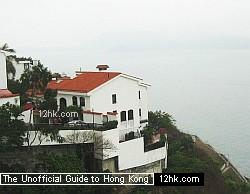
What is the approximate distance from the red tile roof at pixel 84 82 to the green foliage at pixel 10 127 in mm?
4809

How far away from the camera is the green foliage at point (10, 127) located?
18062mm

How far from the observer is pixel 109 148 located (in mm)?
19922

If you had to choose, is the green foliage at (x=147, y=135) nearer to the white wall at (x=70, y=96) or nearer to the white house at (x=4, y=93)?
the white wall at (x=70, y=96)

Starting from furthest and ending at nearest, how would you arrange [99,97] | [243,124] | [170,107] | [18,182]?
[170,107], [243,124], [99,97], [18,182]

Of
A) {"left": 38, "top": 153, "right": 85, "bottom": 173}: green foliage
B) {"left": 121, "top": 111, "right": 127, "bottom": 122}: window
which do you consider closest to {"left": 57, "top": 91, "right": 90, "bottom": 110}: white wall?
{"left": 121, "top": 111, "right": 127, "bottom": 122}: window

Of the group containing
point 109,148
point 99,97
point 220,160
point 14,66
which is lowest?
point 220,160

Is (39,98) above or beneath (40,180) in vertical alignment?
above

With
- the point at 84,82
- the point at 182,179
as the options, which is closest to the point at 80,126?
the point at 84,82

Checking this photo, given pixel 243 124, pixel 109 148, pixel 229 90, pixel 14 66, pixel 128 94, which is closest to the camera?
pixel 109 148

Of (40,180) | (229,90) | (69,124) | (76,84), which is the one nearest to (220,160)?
(76,84)

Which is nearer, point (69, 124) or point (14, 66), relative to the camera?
point (69, 124)

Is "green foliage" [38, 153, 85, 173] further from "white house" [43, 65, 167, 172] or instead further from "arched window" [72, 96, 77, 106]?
"arched window" [72, 96, 77, 106]

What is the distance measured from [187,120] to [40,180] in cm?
4179

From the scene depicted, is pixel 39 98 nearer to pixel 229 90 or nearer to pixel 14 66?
pixel 14 66
